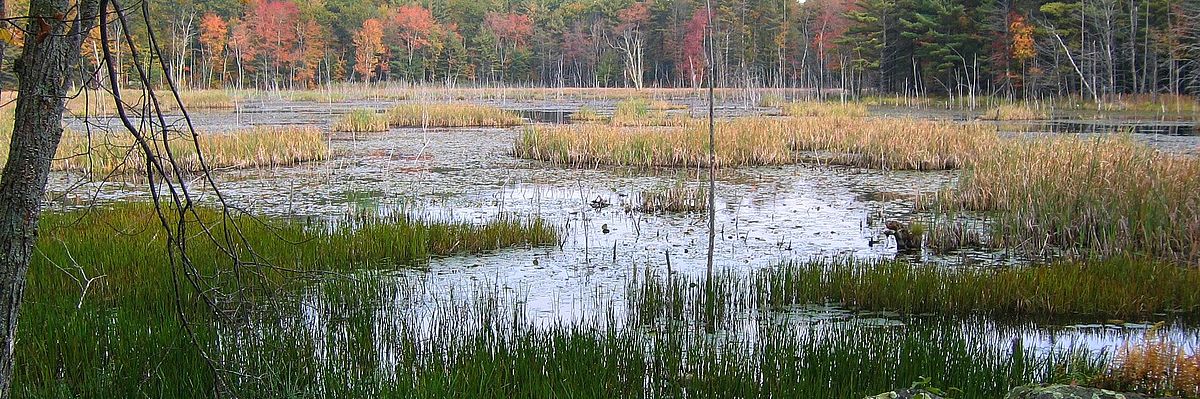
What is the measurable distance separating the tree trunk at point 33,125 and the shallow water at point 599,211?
0.68 metres

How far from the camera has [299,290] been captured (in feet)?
18.7

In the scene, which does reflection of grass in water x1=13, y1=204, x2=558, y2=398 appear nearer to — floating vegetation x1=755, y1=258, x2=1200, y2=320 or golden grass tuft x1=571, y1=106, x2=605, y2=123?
floating vegetation x1=755, y1=258, x2=1200, y2=320

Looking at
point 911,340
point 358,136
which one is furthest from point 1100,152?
point 358,136

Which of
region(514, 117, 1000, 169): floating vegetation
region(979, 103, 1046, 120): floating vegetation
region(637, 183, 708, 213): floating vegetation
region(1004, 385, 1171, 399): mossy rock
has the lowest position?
region(1004, 385, 1171, 399): mossy rock

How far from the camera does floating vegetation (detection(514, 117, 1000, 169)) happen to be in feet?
45.4

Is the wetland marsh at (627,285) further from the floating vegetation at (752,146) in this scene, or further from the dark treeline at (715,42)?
the dark treeline at (715,42)

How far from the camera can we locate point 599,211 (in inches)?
385

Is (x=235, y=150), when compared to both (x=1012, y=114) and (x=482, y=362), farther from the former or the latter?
(x=1012, y=114)

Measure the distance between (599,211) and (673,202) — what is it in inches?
31.3

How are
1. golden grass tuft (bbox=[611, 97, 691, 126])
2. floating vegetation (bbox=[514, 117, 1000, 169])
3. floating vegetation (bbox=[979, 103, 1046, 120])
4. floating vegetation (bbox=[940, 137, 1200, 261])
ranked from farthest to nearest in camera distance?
1. floating vegetation (bbox=[979, 103, 1046, 120])
2. golden grass tuft (bbox=[611, 97, 691, 126])
3. floating vegetation (bbox=[514, 117, 1000, 169])
4. floating vegetation (bbox=[940, 137, 1200, 261])

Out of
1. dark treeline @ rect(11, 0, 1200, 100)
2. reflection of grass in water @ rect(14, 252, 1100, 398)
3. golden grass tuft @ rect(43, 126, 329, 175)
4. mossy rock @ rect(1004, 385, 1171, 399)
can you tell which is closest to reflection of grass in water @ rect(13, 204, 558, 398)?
reflection of grass in water @ rect(14, 252, 1100, 398)

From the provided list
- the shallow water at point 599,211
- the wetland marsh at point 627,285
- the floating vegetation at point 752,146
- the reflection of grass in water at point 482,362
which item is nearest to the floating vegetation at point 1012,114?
the shallow water at point 599,211

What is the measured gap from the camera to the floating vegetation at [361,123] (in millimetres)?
20672

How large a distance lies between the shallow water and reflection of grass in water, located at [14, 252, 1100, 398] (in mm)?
791
